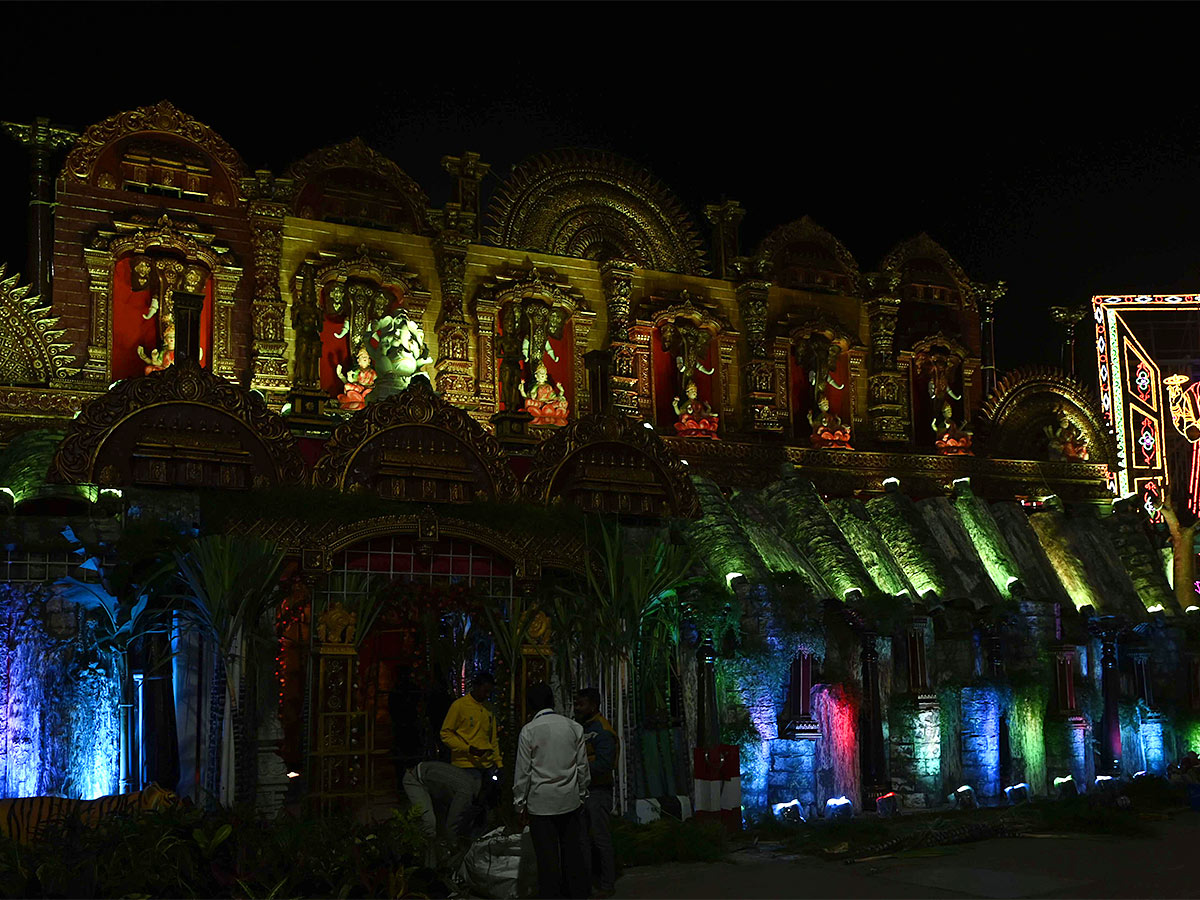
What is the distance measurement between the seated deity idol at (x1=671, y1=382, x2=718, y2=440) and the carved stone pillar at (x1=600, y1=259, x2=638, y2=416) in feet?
2.07

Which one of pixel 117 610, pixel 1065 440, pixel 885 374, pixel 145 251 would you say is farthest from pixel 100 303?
pixel 1065 440

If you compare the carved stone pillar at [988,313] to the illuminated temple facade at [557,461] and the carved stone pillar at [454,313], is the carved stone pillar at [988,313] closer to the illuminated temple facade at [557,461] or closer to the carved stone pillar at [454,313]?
the illuminated temple facade at [557,461]

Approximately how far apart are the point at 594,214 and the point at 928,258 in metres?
5.44

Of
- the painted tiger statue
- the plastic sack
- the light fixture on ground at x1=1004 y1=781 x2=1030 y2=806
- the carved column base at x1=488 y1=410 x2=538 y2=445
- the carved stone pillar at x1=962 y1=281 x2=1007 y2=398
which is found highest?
the carved stone pillar at x1=962 y1=281 x2=1007 y2=398

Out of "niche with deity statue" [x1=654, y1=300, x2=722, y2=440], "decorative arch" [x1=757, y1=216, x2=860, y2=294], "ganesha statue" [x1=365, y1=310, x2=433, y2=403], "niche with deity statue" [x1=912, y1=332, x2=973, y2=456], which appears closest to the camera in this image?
"ganesha statue" [x1=365, y1=310, x2=433, y2=403]

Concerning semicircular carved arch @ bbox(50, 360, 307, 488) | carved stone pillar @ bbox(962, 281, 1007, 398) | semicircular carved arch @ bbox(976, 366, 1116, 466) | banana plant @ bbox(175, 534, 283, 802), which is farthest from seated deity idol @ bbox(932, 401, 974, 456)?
banana plant @ bbox(175, 534, 283, 802)

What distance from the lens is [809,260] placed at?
65.4 feet

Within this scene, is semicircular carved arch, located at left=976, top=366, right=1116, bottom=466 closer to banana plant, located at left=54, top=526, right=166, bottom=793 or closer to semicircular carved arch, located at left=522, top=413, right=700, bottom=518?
semicircular carved arch, located at left=522, top=413, right=700, bottom=518

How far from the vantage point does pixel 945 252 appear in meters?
20.5

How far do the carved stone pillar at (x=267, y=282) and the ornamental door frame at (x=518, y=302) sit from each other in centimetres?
257

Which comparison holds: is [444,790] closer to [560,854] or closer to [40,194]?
[560,854]

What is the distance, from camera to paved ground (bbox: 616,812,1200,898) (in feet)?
27.1

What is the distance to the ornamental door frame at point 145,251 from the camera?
50.4 feet

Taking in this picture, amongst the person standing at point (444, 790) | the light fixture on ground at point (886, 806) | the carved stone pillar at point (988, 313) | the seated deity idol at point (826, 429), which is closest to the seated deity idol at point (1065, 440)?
the carved stone pillar at point (988, 313)
